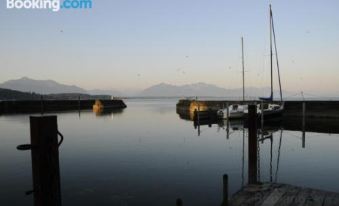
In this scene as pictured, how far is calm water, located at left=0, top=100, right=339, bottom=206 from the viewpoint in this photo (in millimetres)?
12023

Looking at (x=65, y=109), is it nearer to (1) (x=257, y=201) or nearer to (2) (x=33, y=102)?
(2) (x=33, y=102)

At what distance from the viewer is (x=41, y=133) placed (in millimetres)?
4594

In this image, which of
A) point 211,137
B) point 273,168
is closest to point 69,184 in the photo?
point 273,168

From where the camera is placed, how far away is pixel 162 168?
55.9ft

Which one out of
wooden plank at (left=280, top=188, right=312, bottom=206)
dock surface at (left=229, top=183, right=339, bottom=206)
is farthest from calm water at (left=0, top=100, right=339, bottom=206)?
wooden plank at (left=280, top=188, right=312, bottom=206)

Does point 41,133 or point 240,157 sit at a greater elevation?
point 41,133

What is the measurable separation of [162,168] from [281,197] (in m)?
9.18

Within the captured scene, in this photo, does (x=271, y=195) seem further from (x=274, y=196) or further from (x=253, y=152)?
(x=253, y=152)

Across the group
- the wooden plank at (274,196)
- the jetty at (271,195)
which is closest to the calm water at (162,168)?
the jetty at (271,195)

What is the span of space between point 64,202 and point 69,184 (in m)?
2.46

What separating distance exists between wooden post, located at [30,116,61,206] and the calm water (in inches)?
261

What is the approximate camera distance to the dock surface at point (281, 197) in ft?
27.2

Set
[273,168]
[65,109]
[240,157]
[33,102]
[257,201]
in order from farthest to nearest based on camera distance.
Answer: [65,109], [33,102], [240,157], [273,168], [257,201]

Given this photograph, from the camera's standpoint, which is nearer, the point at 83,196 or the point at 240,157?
the point at 83,196
